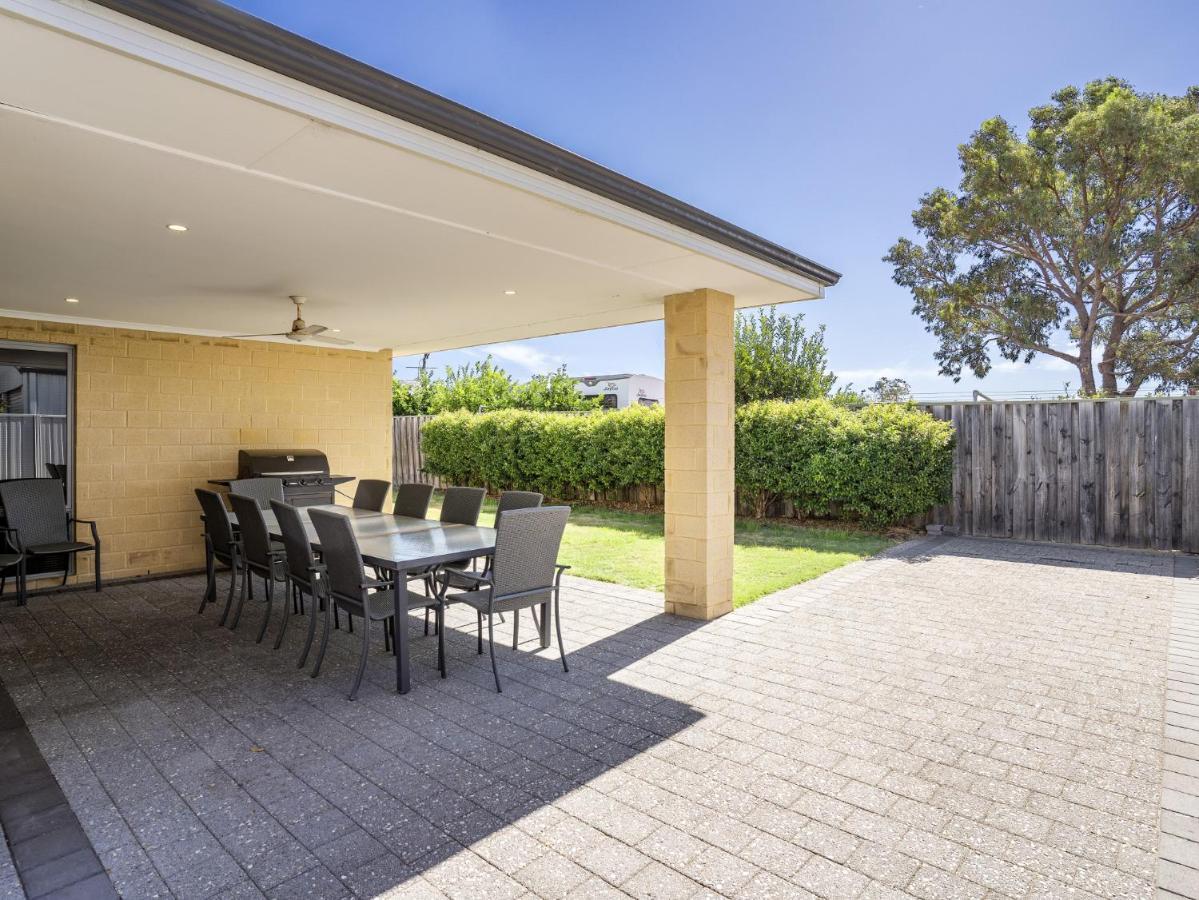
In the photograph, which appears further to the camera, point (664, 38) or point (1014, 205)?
→ point (1014, 205)

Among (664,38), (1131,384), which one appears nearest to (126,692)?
(664,38)

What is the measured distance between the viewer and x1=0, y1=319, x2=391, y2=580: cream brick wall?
6.28 m

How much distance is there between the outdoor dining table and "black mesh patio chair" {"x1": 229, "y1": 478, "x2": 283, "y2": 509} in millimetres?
871

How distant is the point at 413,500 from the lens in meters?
5.68

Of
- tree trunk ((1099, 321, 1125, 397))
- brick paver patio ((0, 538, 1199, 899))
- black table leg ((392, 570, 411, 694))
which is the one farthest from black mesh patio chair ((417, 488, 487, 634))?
tree trunk ((1099, 321, 1125, 397))

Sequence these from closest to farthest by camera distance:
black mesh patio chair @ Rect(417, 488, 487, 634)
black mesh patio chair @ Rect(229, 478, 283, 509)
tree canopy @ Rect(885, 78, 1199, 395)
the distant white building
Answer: black mesh patio chair @ Rect(417, 488, 487, 634) → black mesh patio chair @ Rect(229, 478, 283, 509) → tree canopy @ Rect(885, 78, 1199, 395) → the distant white building

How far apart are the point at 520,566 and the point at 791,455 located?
18.9ft

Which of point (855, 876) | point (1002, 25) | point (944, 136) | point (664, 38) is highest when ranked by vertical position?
point (944, 136)

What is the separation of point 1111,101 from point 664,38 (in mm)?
9798

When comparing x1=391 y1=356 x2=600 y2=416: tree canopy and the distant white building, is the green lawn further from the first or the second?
the distant white building

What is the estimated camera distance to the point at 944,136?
15102 millimetres

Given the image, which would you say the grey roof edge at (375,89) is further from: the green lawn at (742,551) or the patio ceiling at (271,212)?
the green lawn at (742,551)

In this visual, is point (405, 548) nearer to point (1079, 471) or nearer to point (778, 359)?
point (1079, 471)

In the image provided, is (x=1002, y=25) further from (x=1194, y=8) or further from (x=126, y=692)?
(x=126, y=692)
